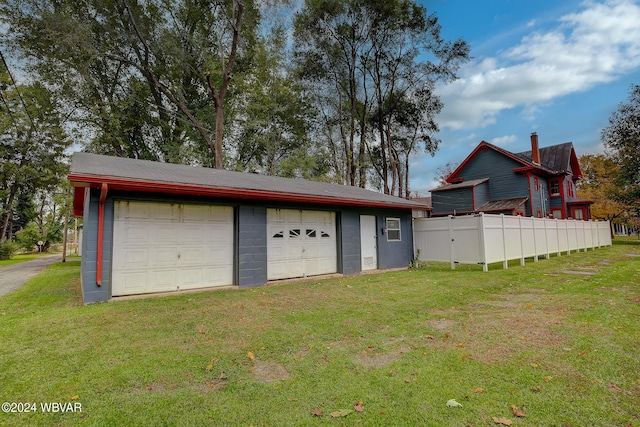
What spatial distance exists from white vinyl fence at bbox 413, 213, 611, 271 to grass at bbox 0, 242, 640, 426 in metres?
3.95

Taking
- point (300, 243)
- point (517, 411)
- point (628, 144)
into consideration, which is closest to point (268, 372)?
point (517, 411)

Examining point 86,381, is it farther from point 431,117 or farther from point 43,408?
point 431,117

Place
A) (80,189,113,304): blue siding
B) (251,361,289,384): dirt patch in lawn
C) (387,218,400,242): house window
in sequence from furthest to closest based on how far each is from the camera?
(387,218,400,242): house window → (80,189,113,304): blue siding → (251,361,289,384): dirt patch in lawn

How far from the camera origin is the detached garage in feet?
19.5

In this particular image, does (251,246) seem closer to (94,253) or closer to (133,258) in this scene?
(133,258)

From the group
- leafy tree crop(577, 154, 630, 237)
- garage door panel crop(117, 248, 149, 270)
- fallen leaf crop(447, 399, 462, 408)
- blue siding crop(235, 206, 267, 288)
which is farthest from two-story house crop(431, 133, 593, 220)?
fallen leaf crop(447, 399, 462, 408)

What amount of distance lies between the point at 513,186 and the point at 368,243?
15938mm

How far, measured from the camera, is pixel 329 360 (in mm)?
3143

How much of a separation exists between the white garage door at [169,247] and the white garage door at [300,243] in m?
1.17

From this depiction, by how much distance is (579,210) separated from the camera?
2373 cm

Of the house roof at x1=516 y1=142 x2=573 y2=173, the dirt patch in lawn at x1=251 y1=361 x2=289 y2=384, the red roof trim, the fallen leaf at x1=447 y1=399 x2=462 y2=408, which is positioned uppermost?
the house roof at x1=516 y1=142 x2=573 y2=173

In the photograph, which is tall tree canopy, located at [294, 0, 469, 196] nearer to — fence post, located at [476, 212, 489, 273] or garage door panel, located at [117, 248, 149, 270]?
fence post, located at [476, 212, 489, 273]

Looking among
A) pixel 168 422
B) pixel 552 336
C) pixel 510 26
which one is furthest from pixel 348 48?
pixel 168 422

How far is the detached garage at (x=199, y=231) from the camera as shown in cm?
593
